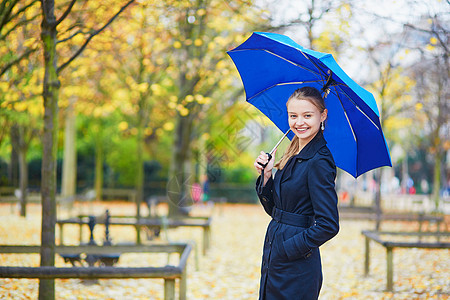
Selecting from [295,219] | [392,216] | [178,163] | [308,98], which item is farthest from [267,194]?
[178,163]

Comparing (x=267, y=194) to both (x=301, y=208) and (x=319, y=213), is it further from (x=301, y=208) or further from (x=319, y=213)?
(x=319, y=213)

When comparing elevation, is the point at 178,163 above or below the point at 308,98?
below

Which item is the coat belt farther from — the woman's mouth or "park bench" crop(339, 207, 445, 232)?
"park bench" crop(339, 207, 445, 232)

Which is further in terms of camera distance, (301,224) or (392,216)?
(392,216)

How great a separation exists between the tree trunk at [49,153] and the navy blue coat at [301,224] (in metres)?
2.88

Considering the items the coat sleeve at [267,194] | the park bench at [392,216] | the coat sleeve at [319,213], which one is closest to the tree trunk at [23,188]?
the park bench at [392,216]

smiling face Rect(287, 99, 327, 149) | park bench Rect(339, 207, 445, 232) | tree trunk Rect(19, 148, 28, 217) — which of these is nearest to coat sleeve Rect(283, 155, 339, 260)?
Answer: smiling face Rect(287, 99, 327, 149)

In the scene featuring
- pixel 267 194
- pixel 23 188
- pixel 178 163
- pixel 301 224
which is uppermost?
pixel 178 163

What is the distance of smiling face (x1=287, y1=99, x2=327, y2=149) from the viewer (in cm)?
290

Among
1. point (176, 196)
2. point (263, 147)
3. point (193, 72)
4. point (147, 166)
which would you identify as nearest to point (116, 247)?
point (193, 72)

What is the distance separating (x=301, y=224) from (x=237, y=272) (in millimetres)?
5994

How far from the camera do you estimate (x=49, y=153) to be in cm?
499

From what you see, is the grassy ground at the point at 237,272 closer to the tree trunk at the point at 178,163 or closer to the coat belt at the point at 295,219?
the tree trunk at the point at 178,163

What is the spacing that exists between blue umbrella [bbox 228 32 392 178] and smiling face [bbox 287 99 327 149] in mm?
253
